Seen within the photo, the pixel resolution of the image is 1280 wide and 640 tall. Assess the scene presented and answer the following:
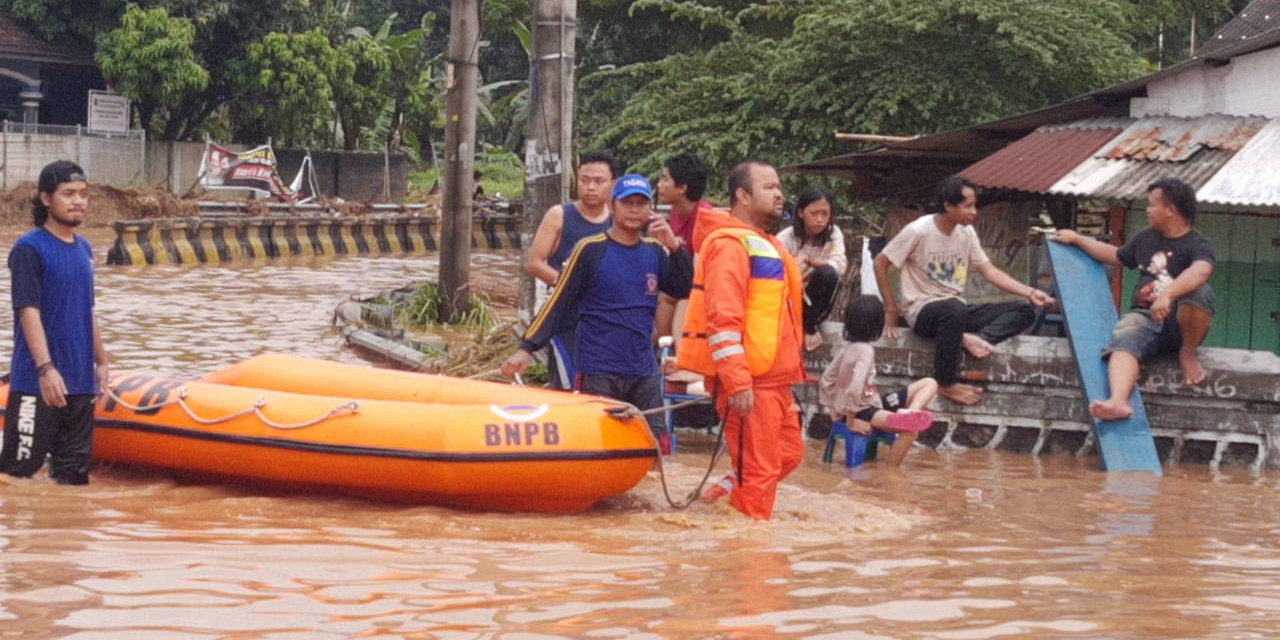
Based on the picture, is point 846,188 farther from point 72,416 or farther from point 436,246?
point 436,246

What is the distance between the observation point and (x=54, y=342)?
7.46m

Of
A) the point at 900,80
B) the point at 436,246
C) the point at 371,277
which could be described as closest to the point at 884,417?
the point at 900,80

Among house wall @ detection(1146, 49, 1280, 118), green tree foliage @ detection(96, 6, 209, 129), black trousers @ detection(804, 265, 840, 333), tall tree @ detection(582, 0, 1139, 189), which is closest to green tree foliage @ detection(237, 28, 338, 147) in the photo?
green tree foliage @ detection(96, 6, 209, 129)

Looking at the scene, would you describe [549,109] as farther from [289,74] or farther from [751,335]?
[289,74]

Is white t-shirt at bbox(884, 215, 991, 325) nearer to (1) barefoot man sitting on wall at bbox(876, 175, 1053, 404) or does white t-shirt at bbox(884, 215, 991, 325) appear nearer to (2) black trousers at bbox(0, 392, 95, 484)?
(1) barefoot man sitting on wall at bbox(876, 175, 1053, 404)

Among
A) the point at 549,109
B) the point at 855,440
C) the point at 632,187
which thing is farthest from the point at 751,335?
the point at 549,109

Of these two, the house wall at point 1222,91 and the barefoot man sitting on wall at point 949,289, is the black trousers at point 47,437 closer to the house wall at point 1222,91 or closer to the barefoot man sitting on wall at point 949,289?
the barefoot man sitting on wall at point 949,289

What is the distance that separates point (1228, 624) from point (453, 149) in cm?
1160

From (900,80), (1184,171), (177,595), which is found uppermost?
(900,80)

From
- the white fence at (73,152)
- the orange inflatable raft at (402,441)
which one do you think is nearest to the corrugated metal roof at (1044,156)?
the orange inflatable raft at (402,441)

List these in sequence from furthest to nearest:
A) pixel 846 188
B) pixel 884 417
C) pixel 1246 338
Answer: pixel 846 188 < pixel 1246 338 < pixel 884 417

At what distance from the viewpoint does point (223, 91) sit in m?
36.9

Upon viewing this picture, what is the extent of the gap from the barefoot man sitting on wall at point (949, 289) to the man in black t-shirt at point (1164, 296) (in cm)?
54

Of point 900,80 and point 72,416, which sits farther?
point 900,80
